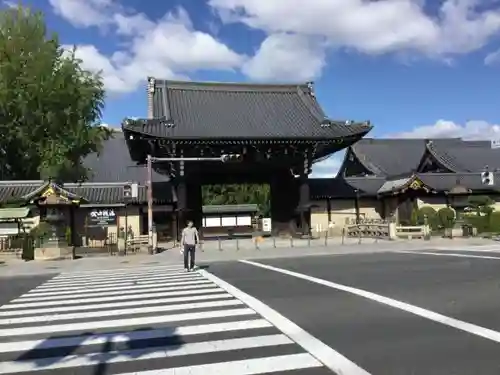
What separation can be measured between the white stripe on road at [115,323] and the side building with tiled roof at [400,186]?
91.4 ft

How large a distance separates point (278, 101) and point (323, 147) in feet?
19.0

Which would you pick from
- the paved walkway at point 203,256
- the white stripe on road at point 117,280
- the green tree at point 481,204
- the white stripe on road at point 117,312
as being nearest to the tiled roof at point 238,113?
the paved walkway at point 203,256

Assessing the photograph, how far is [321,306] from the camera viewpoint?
949 centimetres

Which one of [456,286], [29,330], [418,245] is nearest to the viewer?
[29,330]

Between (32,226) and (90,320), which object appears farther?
(32,226)

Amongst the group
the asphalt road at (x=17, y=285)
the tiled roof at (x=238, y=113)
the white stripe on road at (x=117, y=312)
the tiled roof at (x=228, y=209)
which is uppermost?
the tiled roof at (x=238, y=113)

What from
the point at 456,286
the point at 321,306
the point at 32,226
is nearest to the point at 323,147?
the point at 32,226

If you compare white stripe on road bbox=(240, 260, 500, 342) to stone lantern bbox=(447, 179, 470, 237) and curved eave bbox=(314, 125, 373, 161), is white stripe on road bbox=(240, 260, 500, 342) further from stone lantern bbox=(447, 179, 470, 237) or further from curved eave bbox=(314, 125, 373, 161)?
stone lantern bbox=(447, 179, 470, 237)

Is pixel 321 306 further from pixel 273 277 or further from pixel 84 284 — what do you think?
pixel 84 284

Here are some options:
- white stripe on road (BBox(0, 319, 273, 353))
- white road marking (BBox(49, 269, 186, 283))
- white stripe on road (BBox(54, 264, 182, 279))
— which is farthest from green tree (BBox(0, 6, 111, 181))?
white stripe on road (BBox(0, 319, 273, 353))

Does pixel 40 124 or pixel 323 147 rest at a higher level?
pixel 40 124

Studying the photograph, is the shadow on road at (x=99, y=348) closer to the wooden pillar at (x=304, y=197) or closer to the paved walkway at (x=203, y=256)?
the paved walkway at (x=203, y=256)

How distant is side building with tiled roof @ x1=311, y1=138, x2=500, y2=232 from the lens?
120ft

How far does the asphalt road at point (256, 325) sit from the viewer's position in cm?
603
